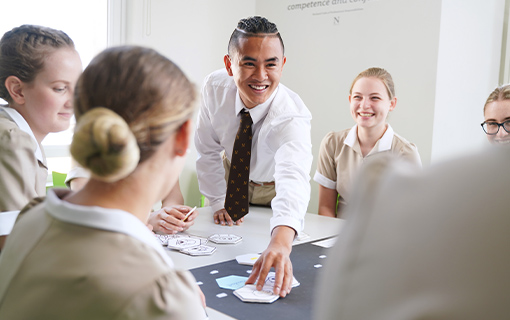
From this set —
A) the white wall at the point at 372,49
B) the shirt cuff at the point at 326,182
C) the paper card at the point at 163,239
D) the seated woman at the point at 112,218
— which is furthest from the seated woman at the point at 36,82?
the white wall at the point at 372,49

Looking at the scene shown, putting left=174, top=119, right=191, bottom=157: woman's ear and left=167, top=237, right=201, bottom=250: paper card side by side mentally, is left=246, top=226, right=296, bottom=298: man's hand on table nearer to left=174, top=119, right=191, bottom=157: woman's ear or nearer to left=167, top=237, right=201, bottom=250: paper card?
left=167, top=237, right=201, bottom=250: paper card

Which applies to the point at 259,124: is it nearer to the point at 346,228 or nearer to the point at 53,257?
the point at 53,257

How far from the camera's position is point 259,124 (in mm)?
2326

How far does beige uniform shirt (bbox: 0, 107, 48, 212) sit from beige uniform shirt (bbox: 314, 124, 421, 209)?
185 centimetres

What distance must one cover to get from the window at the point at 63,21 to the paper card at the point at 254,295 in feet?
7.58

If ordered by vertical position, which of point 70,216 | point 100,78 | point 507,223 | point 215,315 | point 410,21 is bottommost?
point 215,315

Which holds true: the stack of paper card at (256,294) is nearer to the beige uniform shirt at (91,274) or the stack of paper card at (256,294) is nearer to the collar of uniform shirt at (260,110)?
the beige uniform shirt at (91,274)

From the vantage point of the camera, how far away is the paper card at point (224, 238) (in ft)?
6.23

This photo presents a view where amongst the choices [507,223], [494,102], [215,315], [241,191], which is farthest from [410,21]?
[507,223]

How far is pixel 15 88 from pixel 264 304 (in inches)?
41.4

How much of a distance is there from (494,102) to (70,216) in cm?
217

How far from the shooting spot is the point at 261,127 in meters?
2.28

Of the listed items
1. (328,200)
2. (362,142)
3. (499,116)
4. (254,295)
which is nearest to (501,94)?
(499,116)

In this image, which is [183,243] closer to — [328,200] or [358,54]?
[328,200]
